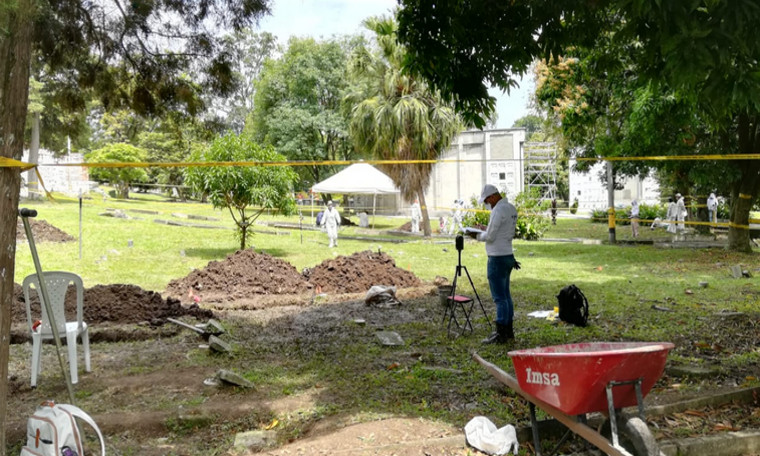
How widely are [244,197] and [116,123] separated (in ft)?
126

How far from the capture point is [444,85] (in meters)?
7.13

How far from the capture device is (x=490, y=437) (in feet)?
13.9

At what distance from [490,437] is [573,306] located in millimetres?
4623

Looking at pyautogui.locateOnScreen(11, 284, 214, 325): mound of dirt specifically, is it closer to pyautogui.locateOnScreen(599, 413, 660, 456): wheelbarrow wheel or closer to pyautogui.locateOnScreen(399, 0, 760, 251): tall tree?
pyautogui.locateOnScreen(399, 0, 760, 251): tall tree

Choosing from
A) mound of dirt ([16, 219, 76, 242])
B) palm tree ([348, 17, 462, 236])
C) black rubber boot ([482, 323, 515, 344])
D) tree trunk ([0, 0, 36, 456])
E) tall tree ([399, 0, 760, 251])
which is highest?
palm tree ([348, 17, 462, 236])

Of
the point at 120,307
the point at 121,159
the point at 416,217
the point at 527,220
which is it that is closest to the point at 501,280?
the point at 120,307

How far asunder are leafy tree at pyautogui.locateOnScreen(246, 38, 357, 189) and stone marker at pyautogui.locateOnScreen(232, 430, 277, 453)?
1477 inches

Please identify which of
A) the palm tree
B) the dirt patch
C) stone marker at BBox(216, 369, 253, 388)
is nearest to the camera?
stone marker at BBox(216, 369, 253, 388)

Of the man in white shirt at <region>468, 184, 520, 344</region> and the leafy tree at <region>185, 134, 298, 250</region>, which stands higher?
the leafy tree at <region>185, 134, 298, 250</region>

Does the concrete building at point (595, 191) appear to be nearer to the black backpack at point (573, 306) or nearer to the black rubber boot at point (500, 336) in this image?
the black backpack at point (573, 306)

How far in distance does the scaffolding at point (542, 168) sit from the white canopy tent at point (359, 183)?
1816 centimetres

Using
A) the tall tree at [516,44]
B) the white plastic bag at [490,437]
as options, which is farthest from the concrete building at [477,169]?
the white plastic bag at [490,437]

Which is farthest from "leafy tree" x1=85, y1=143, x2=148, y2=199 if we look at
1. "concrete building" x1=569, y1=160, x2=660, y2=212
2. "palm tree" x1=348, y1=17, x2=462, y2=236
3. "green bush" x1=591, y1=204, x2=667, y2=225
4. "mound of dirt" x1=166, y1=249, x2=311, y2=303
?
"concrete building" x1=569, y1=160, x2=660, y2=212

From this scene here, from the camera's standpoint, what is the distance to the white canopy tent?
84.7 ft
